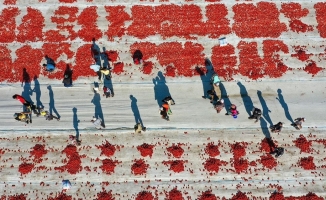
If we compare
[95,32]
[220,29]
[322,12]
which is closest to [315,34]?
[322,12]

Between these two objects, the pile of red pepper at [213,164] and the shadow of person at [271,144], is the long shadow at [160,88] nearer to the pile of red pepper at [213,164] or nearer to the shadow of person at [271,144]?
the pile of red pepper at [213,164]

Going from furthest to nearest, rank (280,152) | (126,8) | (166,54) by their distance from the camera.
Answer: (126,8) → (166,54) → (280,152)

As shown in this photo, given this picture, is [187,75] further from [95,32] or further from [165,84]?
[95,32]

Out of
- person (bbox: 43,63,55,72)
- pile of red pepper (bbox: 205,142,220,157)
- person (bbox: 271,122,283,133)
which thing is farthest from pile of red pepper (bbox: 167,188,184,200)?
person (bbox: 43,63,55,72)

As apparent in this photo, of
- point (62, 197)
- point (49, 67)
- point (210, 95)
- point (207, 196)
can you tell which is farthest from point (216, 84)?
point (62, 197)

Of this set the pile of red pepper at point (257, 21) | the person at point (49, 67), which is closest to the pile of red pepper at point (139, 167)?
the person at point (49, 67)

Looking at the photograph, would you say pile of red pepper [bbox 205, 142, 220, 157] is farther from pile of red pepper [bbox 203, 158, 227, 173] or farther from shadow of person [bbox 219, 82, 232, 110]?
shadow of person [bbox 219, 82, 232, 110]

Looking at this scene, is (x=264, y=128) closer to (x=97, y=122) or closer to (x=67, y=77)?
(x=97, y=122)
